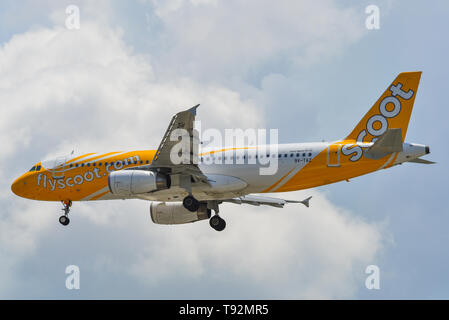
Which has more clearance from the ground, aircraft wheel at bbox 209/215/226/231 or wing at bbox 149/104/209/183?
wing at bbox 149/104/209/183

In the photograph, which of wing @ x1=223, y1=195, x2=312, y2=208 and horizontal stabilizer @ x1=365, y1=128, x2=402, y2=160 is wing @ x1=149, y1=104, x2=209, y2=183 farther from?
horizontal stabilizer @ x1=365, y1=128, x2=402, y2=160

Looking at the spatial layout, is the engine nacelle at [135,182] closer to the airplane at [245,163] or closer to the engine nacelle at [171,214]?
the airplane at [245,163]

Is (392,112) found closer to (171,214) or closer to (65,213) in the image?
(171,214)

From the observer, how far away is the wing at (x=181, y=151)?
3547 cm

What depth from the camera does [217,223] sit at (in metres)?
43.2

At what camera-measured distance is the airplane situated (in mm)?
36594

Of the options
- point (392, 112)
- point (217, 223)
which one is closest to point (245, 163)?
point (217, 223)

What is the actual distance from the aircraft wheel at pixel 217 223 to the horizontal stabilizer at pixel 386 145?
998 cm

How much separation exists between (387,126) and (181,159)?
32.7ft

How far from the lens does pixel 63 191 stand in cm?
4200

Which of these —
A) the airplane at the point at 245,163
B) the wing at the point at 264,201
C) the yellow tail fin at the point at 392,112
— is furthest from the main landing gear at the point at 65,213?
the yellow tail fin at the point at 392,112

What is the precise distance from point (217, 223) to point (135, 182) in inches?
294

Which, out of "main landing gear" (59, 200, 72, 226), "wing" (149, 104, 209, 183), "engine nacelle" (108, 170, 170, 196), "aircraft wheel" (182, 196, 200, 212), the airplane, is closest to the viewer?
"wing" (149, 104, 209, 183)

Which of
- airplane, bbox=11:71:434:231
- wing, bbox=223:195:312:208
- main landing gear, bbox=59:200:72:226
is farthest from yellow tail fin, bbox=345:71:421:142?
main landing gear, bbox=59:200:72:226
